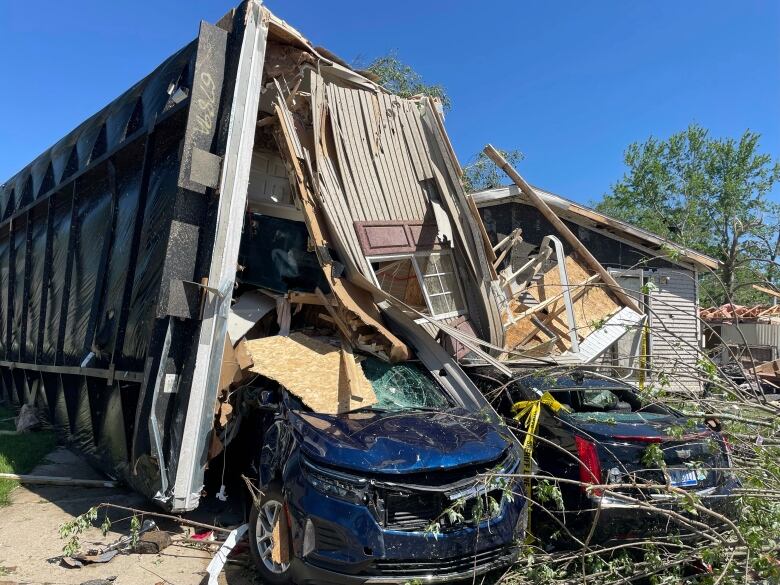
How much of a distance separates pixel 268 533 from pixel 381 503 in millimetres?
977

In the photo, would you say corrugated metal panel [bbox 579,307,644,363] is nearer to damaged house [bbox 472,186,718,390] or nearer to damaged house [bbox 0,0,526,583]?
damaged house [bbox 472,186,718,390]

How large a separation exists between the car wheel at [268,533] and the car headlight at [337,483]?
1.20 feet

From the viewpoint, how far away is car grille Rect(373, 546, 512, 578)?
3.59 metres

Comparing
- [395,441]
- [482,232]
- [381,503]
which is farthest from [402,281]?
[381,503]

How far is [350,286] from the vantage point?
21.1 feet

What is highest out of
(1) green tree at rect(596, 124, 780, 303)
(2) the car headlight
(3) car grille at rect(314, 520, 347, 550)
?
(1) green tree at rect(596, 124, 780, 303)

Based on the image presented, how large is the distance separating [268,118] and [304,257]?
1818 millimetres

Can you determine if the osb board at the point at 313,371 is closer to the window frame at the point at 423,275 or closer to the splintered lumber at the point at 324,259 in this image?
the splintered lumber at the point at 324,259

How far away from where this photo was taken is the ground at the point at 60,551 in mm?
4250

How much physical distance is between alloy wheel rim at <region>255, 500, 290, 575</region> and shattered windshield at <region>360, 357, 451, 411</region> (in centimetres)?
125

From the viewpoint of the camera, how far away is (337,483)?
377 cm

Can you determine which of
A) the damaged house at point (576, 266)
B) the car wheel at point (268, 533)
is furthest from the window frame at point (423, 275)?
the car wheel at point (268, 533)

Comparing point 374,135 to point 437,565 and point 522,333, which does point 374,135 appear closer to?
point 522,333

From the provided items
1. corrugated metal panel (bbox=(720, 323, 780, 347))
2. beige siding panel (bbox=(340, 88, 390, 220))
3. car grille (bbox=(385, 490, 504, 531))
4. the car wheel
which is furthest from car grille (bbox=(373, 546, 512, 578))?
corrugated metal panel (bbox=(720, 323, 780, 347))
